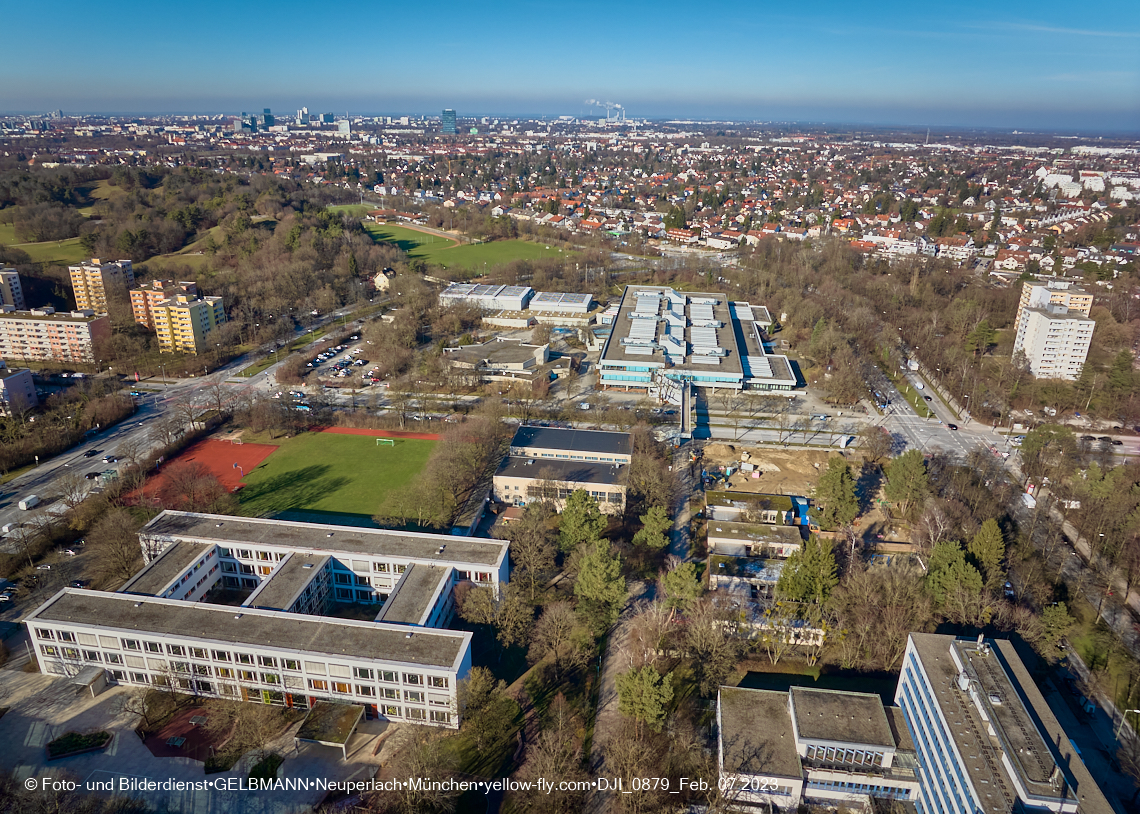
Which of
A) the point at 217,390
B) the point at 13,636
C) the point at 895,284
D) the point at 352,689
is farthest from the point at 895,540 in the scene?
the point at 895,284

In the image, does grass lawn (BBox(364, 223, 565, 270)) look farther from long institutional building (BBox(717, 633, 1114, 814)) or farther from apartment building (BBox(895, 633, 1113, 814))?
apartment building (BBox(895, 633, 1113, 814))

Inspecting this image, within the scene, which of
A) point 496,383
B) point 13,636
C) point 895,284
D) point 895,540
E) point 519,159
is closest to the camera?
point 13,636

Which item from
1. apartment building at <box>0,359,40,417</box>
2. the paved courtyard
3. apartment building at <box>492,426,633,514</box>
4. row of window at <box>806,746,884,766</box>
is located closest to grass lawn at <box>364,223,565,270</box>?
apartment building at <box>0,359,40,417</box>

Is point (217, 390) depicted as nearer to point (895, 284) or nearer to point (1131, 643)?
point (1131, 643)

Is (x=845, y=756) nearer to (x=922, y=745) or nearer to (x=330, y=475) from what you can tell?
(x=922, y=745)

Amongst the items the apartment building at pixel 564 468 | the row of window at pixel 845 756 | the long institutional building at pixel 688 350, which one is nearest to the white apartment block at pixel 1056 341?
the long institutional building at pixel 688 350

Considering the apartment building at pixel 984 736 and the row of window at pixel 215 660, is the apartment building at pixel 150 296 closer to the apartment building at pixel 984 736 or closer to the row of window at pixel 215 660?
the row of window at pixel 215 660
